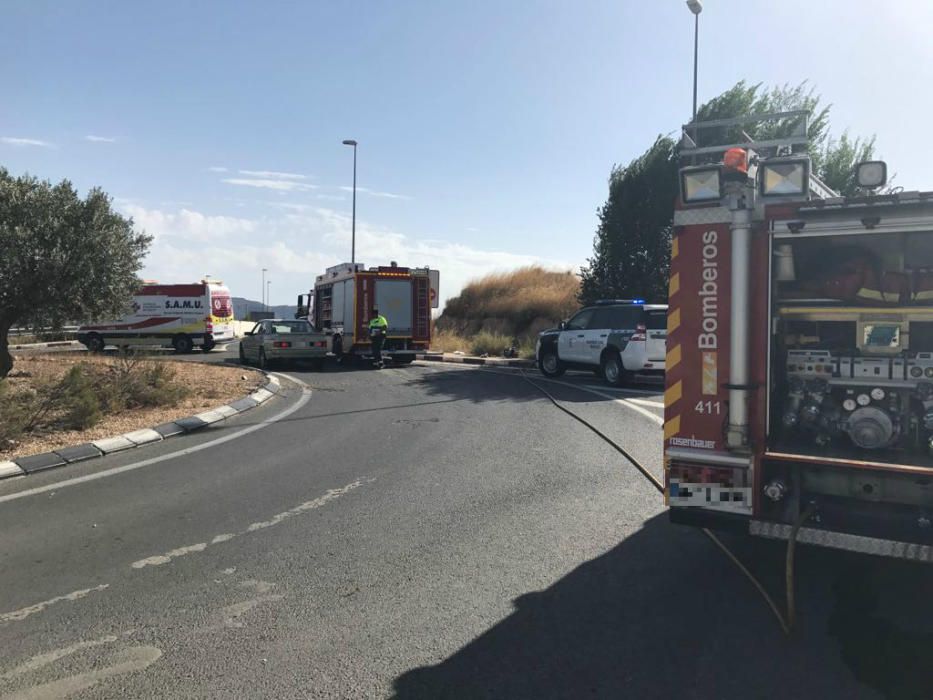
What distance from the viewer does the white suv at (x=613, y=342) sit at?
49.2 feet

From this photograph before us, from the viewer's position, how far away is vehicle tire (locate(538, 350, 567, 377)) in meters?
18.0

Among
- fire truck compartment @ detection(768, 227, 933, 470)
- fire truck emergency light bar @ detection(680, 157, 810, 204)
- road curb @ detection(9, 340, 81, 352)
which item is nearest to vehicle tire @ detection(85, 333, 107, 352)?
road curb @ detection(9, 340, 81, 352)

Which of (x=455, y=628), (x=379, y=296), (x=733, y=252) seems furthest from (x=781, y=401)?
(x=379, y=296)

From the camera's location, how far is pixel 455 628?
12.5 feet

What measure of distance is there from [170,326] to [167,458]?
21.2 meters

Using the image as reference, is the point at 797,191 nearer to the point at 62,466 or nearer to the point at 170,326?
the point at 62,466

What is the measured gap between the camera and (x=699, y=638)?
3701mm

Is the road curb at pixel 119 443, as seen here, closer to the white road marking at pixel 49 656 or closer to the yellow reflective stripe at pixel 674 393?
the white road marking at pixel 49 656

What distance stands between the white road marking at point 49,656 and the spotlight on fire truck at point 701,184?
4077 mm

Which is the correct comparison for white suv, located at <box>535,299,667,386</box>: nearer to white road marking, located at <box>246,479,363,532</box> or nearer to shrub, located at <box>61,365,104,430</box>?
white road marking, located at <box>246,479,363,532</box>

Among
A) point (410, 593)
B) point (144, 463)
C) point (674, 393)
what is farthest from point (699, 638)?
point (144, 463)

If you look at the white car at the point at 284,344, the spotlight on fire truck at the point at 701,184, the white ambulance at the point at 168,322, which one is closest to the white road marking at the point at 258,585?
the spotlight on fire truck at the point at 701,184

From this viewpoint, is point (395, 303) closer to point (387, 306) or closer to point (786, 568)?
point (387, 306)

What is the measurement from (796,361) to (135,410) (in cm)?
934
